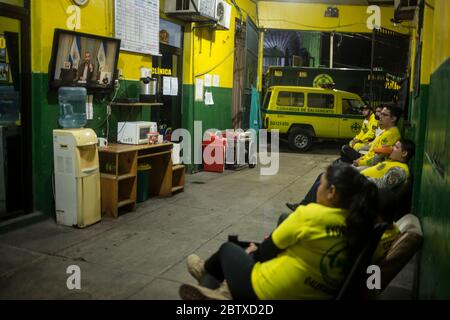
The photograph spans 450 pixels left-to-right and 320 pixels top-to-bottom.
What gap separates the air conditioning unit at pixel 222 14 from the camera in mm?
8445

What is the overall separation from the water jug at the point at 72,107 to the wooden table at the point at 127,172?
46 centimetres

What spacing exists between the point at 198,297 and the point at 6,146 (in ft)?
11.4

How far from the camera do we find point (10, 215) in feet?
16.6

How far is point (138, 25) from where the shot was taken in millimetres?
6641

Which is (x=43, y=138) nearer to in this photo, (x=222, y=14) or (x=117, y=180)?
(x=117, y=180)

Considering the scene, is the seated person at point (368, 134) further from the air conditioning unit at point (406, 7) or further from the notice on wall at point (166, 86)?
the notice on wall at point (166, 86)

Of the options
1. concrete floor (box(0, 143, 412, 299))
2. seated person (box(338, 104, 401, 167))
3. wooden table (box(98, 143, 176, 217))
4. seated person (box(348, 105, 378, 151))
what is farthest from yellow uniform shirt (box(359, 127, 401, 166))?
seated person (box(348, 105, 378, 151))

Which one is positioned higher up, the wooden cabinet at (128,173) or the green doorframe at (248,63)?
the green doorframe at (248,63)

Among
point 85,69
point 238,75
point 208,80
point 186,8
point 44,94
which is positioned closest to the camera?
point 44,94

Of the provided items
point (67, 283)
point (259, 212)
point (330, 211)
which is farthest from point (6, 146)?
point (330, 211)

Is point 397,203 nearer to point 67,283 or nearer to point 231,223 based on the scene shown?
point 231,223

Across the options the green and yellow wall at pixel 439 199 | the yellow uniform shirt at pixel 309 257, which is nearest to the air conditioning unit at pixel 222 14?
the green and yellow wall at pixel 439 199

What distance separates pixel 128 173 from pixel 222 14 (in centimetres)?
425

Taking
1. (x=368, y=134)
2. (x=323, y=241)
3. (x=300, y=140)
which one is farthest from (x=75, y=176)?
→ (x=300, y=140)
